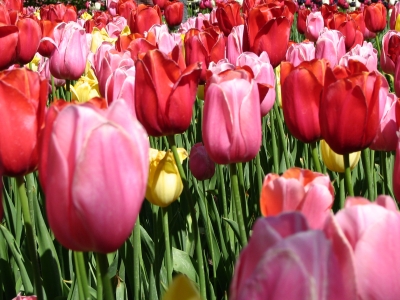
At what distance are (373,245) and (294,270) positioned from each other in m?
0.11

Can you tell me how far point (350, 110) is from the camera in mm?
1229

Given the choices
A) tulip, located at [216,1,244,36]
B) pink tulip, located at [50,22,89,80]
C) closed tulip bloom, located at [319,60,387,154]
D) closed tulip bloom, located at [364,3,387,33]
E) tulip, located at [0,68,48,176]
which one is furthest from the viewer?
closed tulip bloom, located at [364,3,387,33]

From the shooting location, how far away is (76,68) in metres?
2.52

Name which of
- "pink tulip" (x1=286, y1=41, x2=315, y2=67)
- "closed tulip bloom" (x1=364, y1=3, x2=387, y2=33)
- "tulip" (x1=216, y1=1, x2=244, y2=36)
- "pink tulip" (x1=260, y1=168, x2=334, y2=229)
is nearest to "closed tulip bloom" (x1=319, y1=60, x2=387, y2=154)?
"pink tulip" (x1=260, y1=168, x2=334, y2=229)

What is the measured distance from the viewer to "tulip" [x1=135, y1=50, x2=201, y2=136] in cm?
135

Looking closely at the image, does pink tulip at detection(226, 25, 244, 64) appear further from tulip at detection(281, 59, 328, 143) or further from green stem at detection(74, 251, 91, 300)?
green stem at detection(74, 251, 91, 300)

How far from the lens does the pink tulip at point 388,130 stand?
4.94 ft

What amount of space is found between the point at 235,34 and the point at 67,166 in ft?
5.64

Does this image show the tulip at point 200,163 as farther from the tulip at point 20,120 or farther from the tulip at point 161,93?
the tulip at point 20,120

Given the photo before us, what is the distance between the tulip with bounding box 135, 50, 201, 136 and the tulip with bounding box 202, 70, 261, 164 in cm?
9

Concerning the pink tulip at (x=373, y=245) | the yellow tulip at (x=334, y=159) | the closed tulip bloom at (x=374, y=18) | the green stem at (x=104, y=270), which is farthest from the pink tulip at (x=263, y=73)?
the closed tulip bloom at (x=374, y=18)

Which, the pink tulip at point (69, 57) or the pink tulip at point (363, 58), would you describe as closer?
the pink tulip at point (363, 58)

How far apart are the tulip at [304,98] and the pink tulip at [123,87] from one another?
0.35m

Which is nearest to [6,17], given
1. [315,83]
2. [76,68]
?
[76,68]
